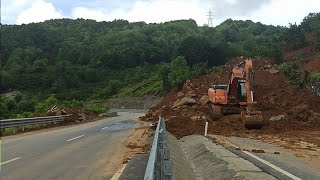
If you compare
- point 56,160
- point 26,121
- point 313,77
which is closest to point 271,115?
point 313,77

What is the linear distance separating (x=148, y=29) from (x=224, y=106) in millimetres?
136998

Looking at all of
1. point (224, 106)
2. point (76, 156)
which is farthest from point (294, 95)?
point (76, 156)

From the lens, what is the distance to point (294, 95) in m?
34.3

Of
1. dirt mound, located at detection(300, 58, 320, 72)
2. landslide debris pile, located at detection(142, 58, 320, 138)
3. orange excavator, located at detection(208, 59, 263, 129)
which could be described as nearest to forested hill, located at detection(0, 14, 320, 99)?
dirt mound, located at detection(300, 58, 320, 72)

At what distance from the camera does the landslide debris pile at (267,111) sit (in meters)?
24.8

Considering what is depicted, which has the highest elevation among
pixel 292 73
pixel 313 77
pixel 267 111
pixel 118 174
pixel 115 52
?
pixel 115 52

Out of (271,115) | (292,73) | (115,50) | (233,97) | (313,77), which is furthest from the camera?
(115,50)

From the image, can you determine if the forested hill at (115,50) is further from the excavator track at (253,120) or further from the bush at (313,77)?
the excavator track at (253,120)

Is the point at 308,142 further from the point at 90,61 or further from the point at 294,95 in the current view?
the point at 90,61

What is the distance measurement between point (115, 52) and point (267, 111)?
120 metres

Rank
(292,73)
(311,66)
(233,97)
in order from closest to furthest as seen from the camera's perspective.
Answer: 1. (233,97)
2. (292,73)
3. (311,66)

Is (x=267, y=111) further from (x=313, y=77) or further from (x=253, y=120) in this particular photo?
(x=313, y=77)

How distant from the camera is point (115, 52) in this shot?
149000 mm

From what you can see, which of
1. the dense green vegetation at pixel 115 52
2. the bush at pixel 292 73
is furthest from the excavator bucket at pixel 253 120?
the dense green vegetation at pixel 115 52
